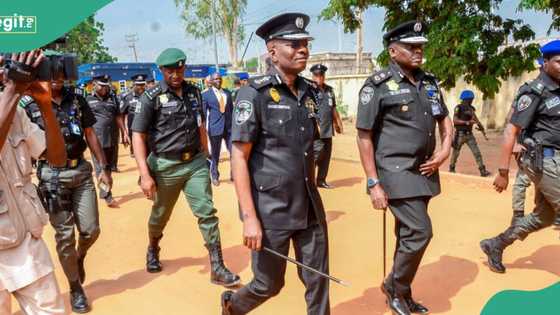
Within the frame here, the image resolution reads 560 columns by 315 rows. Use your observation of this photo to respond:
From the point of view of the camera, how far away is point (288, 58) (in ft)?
9.52

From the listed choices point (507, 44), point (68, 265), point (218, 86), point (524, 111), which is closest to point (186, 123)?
point (68, 265)

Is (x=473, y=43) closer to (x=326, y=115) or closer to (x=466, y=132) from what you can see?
(x=466, y=132)

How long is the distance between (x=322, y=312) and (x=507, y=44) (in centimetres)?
731

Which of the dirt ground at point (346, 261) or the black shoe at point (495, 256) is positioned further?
the black shoe at point (495, 256)

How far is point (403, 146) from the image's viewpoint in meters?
3.48

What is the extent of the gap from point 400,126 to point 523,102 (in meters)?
1.09

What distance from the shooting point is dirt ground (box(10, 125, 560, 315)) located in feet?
13.0

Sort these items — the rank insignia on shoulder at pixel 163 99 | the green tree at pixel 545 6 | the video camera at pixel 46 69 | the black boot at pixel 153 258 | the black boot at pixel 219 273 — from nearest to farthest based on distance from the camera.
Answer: the video camera at pixel 46 69 → the black boot at pixel 219 273 → the rank insignia on shoulder at pixel 163 99 → the black boot at pixel 153 258 → the green tree at pixel 545 6

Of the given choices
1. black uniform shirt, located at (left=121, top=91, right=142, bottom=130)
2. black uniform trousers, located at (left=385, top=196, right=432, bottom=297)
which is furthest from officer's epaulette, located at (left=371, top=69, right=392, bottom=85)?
black uniform shirt, located at (left=121, top=91, right=142, bottom=130)

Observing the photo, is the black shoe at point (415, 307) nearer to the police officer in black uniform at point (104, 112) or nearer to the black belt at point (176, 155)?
the black belt at point (176, 155)

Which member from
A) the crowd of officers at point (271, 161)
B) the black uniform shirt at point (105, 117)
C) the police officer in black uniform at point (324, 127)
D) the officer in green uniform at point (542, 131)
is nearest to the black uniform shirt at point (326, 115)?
the police officer in black uniform at point (324, 127)

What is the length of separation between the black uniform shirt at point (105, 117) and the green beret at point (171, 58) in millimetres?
4818

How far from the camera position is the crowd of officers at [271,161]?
2502 mm

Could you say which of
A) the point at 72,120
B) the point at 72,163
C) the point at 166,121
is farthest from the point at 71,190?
the point at 166,121
